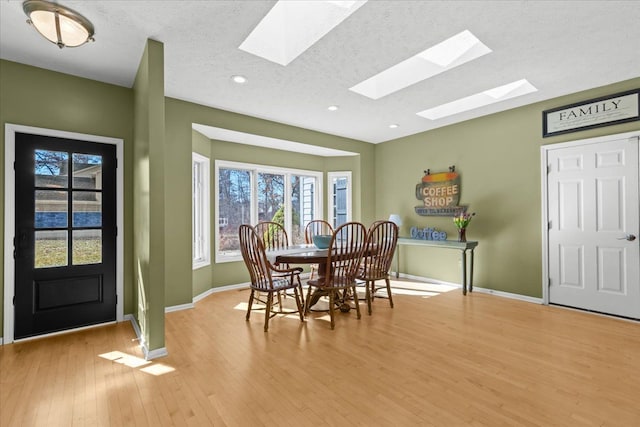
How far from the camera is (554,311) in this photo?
378cm

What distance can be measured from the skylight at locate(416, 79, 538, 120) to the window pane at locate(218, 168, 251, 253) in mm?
3117

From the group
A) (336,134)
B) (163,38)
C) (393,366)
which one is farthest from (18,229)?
(336,134)

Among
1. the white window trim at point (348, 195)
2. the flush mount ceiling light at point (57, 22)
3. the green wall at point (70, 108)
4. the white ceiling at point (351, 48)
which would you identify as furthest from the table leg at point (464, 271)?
the flush mount ceiling light at point (57, 22)

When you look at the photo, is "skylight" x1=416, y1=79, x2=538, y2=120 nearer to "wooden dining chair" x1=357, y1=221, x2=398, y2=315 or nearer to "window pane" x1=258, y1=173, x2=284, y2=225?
"wooden dining chair" x1=357, y1=221, x2=398, y2=315

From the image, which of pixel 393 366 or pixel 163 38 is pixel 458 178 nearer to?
pixel 393 366

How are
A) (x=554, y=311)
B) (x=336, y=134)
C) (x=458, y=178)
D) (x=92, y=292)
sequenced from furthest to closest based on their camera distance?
(x=336, y=134)
(x=458, y=178)
(x=554, y=311)
(x=92, y=292)

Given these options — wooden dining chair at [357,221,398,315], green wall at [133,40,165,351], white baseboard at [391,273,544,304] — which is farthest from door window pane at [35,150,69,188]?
white baseboard at [391,273,544,304]

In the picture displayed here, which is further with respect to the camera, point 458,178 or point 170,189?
point 458,178

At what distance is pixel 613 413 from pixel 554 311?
7.33 ft

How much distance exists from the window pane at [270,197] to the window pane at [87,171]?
255cm

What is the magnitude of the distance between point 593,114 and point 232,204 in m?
5.13

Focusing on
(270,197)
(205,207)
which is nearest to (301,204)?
(270,197)

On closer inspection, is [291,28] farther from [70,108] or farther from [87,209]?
[87,209]

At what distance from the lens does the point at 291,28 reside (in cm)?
289
